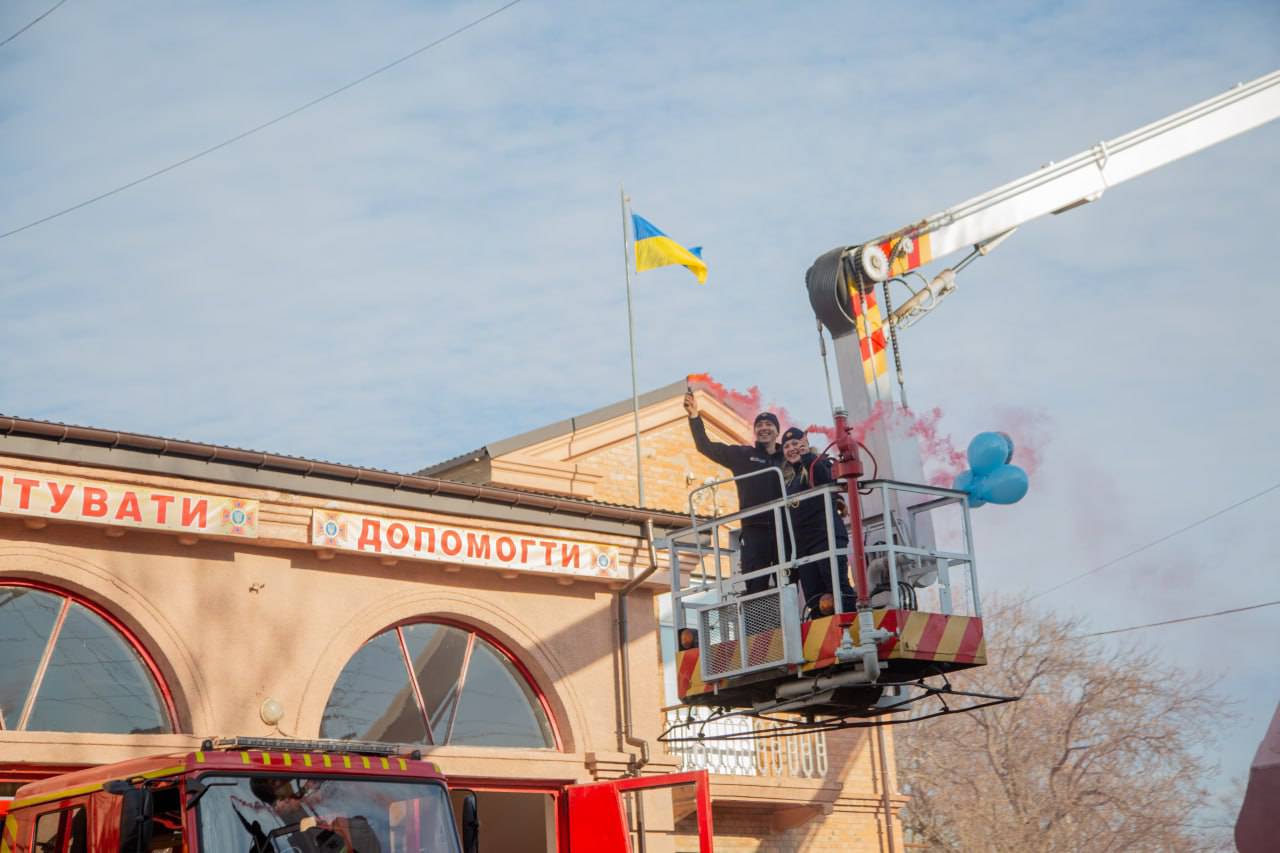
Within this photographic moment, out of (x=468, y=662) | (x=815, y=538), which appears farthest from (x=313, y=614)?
(x=815, y=538)

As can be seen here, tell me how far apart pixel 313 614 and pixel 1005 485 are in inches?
257

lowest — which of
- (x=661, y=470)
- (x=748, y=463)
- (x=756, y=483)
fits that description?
(x=756, y=483)

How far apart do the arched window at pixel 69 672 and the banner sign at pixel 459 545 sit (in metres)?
2.01

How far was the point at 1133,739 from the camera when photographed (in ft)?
94.6

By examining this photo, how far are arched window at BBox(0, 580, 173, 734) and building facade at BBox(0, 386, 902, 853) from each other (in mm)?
18

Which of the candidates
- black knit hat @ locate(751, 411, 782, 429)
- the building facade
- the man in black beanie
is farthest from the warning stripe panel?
the building facade

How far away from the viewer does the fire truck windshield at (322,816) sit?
8.67 m

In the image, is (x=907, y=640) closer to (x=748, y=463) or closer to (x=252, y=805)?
(x=748, y=463)

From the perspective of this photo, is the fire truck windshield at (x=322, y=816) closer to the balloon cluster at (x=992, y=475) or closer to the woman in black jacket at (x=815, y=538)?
the woman in black jacket at (x=815, y=538)

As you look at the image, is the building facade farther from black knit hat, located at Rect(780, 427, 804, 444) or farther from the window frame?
black knit hat, located at Rect(780, 427, 804, 444)

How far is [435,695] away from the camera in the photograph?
14.6m

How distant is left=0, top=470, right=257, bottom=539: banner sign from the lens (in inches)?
483

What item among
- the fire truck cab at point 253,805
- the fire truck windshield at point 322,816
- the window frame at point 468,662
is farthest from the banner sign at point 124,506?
the fire truck windshield at point 322,816

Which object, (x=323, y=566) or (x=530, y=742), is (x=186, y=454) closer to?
(x=323, y=566)
